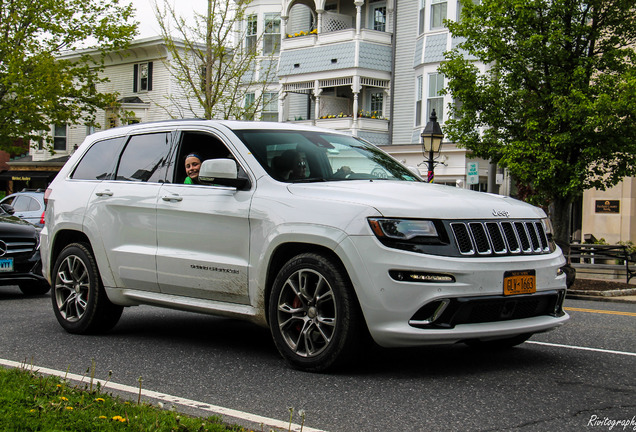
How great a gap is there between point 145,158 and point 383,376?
330 centimetres

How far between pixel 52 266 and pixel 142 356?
216 cm

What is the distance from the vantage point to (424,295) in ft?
17.9

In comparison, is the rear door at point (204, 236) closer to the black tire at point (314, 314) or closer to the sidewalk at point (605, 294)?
the black tire at point (314, 314)

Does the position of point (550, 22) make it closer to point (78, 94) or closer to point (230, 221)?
point (230, 221)

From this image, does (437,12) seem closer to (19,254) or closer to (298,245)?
(19,254)

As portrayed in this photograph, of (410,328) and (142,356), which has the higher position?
(410,328)

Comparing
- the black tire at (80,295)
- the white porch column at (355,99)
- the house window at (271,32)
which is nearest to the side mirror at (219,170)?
the black tire at (80,295)

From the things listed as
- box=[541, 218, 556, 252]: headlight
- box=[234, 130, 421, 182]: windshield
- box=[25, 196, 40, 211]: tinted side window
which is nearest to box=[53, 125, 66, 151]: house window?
box=[25, 196, 40, 211]: tinted side window

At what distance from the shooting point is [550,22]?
56.7ft

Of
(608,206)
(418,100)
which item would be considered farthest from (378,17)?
(608,206)

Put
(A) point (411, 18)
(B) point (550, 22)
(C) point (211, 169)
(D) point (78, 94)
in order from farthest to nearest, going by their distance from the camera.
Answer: (D) point (78, 94) < (A) point (411, 18) < (B) point (550, 22) < (C) point (211, 169)

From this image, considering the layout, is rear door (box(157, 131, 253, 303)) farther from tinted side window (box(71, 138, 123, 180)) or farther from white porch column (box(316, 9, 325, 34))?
white porch column (box(316, 9, 325, 34))

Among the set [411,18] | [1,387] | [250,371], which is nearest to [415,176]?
[250,371]

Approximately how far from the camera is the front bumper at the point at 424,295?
215 inches
